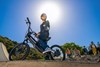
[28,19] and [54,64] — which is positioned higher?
[28,19]

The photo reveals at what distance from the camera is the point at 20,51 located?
9.67 m

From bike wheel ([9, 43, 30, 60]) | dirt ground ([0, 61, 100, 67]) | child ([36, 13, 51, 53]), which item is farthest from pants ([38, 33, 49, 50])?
dirt ground ([0, 61, 100, 67])

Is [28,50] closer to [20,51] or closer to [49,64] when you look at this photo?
[20,51]

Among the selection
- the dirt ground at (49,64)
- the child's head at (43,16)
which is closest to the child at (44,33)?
the child's head at (43,16)

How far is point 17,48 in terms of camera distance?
9.64m

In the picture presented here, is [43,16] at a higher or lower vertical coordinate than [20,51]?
higher

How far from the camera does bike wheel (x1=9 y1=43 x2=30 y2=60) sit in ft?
30.8

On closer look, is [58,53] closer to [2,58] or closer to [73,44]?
[2,58]

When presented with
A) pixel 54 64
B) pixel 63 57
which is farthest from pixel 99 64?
pixel 63 57

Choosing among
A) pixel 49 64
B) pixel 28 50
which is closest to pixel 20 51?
pixel 28 50

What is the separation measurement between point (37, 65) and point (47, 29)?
3458 millimetres

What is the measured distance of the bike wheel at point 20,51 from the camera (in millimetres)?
9398

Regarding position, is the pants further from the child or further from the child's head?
the child's head

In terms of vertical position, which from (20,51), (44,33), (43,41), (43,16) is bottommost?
(20,51)
